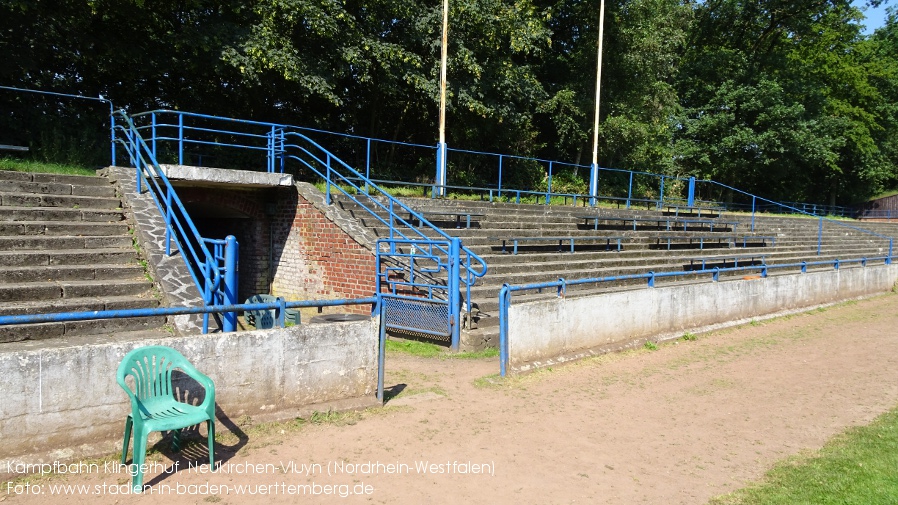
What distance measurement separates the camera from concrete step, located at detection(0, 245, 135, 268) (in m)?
7.28

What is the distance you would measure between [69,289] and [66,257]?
2.53 feet

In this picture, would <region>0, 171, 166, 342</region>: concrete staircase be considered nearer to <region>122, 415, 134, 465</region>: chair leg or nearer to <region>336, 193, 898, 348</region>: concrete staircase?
<region>122, 415, 134, 465</region>: chair leg

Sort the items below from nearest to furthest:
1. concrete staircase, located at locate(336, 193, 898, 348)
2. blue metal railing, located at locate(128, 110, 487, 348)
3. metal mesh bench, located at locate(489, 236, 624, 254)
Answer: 1. blue metal railing, located at locate(128, 110, 487, 348)
2. concrete staircase, located at locate(336, 193, 898, 348)
3. metal mesh bench, located at locate(489, 236, 624, 254)

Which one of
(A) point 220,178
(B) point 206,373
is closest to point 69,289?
(B) point 206,373

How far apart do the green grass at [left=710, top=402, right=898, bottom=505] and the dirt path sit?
0.59 feet

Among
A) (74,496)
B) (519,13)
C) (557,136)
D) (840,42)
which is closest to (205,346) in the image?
(74,496)

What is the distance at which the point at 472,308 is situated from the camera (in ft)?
30.9

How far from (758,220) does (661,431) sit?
2272cm

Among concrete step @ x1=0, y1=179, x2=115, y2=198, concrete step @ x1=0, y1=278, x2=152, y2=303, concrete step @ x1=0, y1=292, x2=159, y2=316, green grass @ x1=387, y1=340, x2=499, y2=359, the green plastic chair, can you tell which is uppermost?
concrete step @ x1=0, y1=179, x2=115, y2=198

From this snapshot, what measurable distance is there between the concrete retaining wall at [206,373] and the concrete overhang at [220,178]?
15.5 feet

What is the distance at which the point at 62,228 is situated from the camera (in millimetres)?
8227

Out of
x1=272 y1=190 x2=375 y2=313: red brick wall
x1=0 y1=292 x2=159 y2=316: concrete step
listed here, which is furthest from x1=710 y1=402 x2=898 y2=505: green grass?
x1=272 y1=190 x2=375 y2=313: red brick wall

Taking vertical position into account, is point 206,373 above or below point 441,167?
below

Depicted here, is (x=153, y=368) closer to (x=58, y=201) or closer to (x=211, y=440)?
(x=211, y=440)
